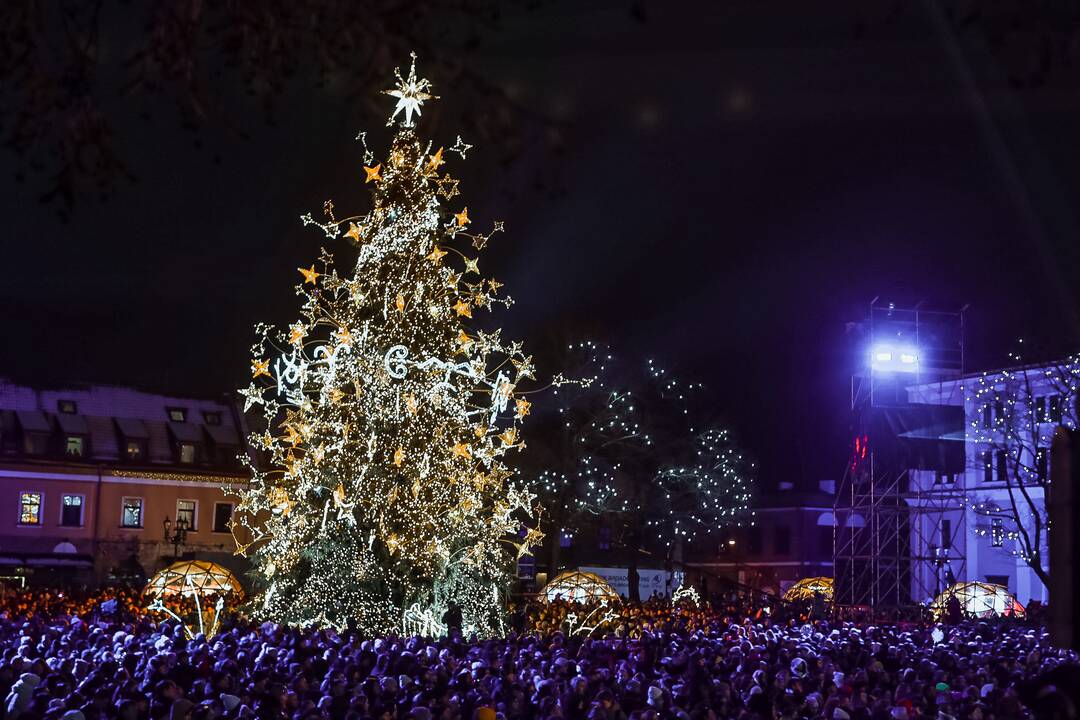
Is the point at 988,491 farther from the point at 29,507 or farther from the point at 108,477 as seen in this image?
the point at 29,507

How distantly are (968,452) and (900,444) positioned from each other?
1106cm

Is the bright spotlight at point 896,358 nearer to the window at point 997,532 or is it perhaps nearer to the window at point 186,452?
the window at point 997,532

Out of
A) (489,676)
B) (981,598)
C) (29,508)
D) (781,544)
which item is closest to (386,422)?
(489,676)

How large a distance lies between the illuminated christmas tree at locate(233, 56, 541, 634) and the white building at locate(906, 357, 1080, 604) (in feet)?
90.6

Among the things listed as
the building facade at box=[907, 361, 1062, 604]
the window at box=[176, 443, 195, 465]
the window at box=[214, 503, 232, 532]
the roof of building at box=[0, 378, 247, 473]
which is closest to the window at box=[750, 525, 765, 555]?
the building facade at box=[907, 361, 1062, 604]

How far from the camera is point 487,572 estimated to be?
87.5ft

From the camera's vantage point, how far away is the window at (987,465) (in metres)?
57.3

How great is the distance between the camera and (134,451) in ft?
216

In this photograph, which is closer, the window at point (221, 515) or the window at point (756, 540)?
the window at point (221, 515)

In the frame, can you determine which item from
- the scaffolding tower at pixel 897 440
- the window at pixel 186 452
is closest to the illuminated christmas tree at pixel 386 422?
the scaffolding tower at pixel 897 440

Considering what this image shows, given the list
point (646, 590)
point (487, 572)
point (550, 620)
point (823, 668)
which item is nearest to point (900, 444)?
point (646, 590)

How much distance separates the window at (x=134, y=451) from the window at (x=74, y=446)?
2.22m

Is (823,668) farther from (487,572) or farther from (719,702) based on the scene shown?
(487,572)

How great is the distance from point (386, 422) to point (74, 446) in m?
44.4
